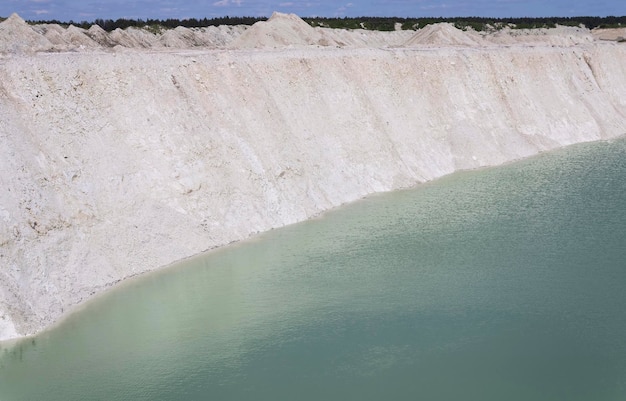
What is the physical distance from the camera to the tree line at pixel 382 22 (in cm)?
8644

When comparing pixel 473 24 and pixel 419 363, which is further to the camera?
pixel 473 24

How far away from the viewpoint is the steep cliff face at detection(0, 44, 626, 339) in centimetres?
2320

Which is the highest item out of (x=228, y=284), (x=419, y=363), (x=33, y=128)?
(x=33, y=128)

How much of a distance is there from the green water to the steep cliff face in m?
1.55

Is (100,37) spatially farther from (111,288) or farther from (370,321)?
(370,321)

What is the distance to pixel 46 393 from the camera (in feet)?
54.5

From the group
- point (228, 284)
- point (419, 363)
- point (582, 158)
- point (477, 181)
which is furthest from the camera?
point (582, 158)

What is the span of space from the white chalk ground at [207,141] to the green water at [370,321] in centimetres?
170

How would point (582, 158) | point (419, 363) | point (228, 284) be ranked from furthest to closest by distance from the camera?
point (582, 158) < point (228, 284) < point (419, 363)

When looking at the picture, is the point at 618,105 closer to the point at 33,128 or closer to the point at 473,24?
the point at 33,128

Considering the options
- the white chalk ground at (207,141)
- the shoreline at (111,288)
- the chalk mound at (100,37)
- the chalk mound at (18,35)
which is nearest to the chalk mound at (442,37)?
the white chalk ground at (207,141)

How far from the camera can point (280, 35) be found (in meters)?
53.3

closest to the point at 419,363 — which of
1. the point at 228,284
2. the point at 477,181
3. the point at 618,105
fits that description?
the point at 228,284

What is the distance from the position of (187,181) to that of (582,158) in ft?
86.0
